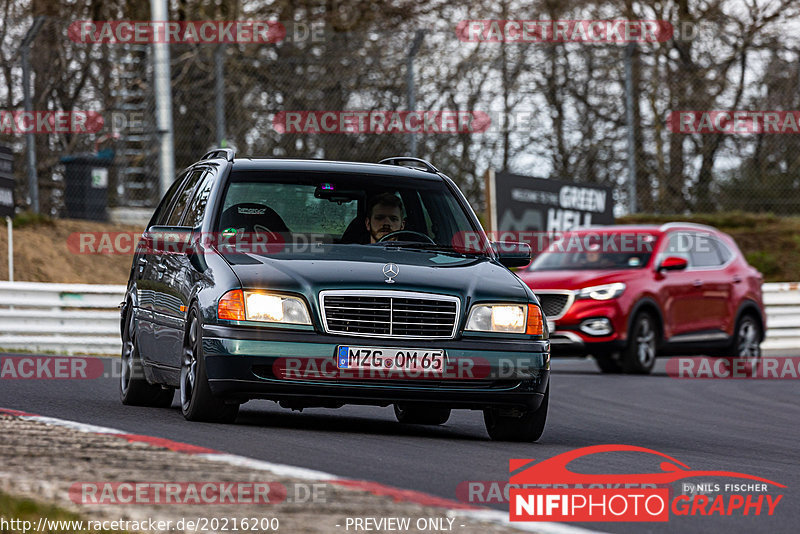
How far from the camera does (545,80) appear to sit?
22.7m

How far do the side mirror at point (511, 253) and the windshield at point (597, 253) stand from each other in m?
8.44

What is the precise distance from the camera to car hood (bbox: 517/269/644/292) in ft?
57.4

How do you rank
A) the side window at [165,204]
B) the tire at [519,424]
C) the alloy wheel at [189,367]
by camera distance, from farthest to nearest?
the side window at [165,204] < the tire at [519,424] < the alloy wheel at [189,367]

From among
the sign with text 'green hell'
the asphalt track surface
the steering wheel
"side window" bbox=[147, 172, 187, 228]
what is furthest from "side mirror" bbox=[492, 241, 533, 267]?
the sign with text 'green hell'

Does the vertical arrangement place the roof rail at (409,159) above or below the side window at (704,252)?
above

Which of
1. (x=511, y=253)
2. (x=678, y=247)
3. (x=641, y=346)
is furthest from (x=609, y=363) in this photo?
(x=511, y=253)

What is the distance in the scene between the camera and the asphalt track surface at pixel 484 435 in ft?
21.4

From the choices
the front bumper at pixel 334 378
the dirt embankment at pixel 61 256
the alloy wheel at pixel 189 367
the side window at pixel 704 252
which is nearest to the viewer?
the front bumper at pixel 334 378

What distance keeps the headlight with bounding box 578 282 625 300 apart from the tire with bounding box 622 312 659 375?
14.8 inches

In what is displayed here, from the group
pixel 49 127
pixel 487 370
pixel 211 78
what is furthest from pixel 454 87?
pixel 487 370

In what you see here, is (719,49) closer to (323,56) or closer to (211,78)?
(323,56)

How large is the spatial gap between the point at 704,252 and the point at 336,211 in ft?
34.3

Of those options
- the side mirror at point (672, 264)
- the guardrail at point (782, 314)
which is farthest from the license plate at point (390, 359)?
the guardrail at point (782, 314)

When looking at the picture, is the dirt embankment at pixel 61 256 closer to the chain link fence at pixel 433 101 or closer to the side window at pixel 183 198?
the chain link fence at pixel 433 101
